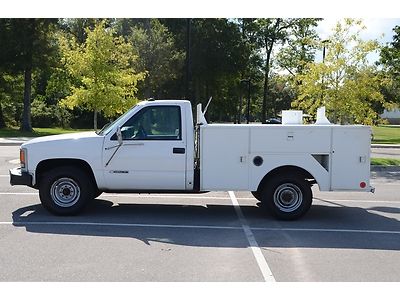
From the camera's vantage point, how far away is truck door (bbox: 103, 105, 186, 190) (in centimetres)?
791

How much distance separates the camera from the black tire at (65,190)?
7988 mm

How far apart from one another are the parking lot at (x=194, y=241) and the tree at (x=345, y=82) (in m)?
6.46

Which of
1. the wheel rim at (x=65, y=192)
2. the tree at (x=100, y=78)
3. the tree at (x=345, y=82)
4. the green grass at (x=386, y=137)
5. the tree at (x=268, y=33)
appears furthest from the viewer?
the tree at (x=268, y=33)

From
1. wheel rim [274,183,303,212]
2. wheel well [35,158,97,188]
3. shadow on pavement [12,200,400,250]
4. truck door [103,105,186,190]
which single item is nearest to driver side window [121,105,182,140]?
truck door [103,105,186,190]

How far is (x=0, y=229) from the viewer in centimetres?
714

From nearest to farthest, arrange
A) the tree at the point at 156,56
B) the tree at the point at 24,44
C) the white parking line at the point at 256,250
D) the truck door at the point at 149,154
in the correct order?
1. the white parking line at the point at 256,250
2. the truck door at the point at 149,154
3. the tree at the point at 24,44
4. the tree at the point at 156,56

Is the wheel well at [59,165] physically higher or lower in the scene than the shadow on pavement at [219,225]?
higher

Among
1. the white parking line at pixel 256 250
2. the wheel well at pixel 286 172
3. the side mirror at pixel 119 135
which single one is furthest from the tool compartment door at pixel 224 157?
the side mirror at pixel 119 135

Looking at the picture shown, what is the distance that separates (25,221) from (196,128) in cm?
330

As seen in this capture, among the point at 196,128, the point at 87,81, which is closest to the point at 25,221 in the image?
the point at 196,128

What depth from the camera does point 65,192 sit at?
26.6ft

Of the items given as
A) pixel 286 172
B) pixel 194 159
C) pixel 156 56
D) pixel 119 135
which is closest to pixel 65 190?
pixel 119 135

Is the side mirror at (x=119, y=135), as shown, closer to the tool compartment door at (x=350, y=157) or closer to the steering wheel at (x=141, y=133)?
the steering wheel at (x=141, y=133)

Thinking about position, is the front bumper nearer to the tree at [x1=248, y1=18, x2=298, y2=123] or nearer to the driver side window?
the driver side window
